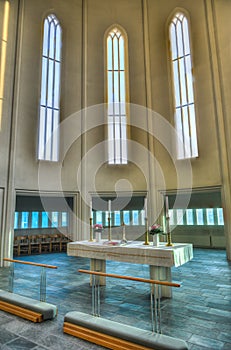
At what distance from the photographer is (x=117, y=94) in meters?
11.2

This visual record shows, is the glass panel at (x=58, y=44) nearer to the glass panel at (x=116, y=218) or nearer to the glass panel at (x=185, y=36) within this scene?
the glass panel at (x=185, y=36)

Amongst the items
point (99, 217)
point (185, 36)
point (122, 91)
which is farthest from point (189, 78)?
point (99, 217)

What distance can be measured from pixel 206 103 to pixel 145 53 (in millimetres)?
3907

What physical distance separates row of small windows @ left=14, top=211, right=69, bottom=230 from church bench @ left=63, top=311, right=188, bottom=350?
9253mm

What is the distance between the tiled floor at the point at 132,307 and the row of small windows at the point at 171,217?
17.5 feet

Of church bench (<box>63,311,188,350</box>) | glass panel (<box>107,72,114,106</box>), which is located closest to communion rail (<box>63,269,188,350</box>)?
church bench (<box>63,311,188,350</box>)

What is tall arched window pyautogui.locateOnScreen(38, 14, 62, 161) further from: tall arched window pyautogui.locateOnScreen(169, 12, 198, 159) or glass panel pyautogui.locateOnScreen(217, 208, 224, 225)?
glass panel pyautogui.locateOnScreen(217, 208, 224, 225)

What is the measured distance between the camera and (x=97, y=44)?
11250 millimetres

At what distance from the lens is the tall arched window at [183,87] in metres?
10.0

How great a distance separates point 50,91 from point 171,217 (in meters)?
8.76

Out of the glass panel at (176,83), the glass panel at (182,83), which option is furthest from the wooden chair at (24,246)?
the glass panel at (182,83)

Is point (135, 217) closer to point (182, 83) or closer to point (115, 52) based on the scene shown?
point (182, 83)

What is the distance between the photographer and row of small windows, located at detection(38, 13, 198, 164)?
9.98 meters

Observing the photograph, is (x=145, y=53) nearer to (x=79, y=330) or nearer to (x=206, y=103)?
(x=206, y=103)
